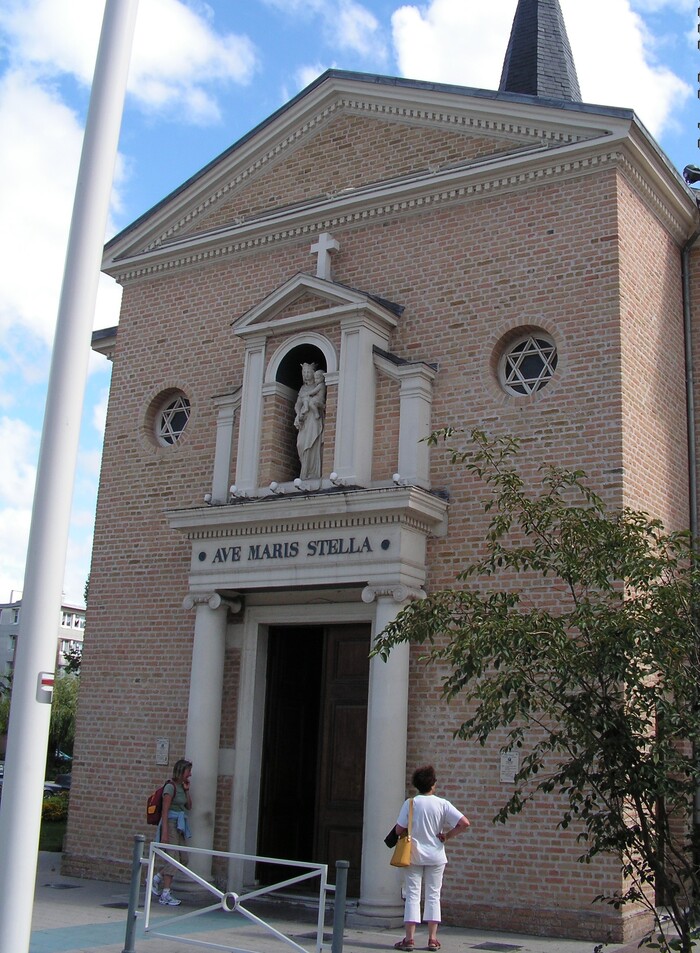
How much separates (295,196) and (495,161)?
10.8 feet

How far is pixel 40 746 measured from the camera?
639cm

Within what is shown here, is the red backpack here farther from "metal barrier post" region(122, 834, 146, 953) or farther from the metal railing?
"metal barrier post" region(122, 834, 146, 953)

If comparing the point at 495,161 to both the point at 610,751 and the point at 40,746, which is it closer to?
the point at 610,751

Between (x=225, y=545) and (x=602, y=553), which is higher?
(x=225, y=545)

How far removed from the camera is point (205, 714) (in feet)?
42.9

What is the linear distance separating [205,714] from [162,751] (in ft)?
4.10

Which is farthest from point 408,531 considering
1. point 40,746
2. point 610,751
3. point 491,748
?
point 40,746

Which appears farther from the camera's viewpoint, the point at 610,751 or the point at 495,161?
the point at 495,161

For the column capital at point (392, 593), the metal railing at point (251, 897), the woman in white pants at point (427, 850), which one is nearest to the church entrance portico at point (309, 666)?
the column capital at point (392, 593)

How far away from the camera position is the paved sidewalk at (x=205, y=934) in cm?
968

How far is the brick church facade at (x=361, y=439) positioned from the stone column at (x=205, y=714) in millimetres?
40

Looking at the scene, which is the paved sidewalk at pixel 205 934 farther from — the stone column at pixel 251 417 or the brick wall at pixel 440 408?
the stone column at pixel 251 417

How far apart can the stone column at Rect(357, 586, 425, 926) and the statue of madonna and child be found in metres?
2.00

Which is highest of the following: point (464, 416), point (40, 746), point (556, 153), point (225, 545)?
point (556, 153)
